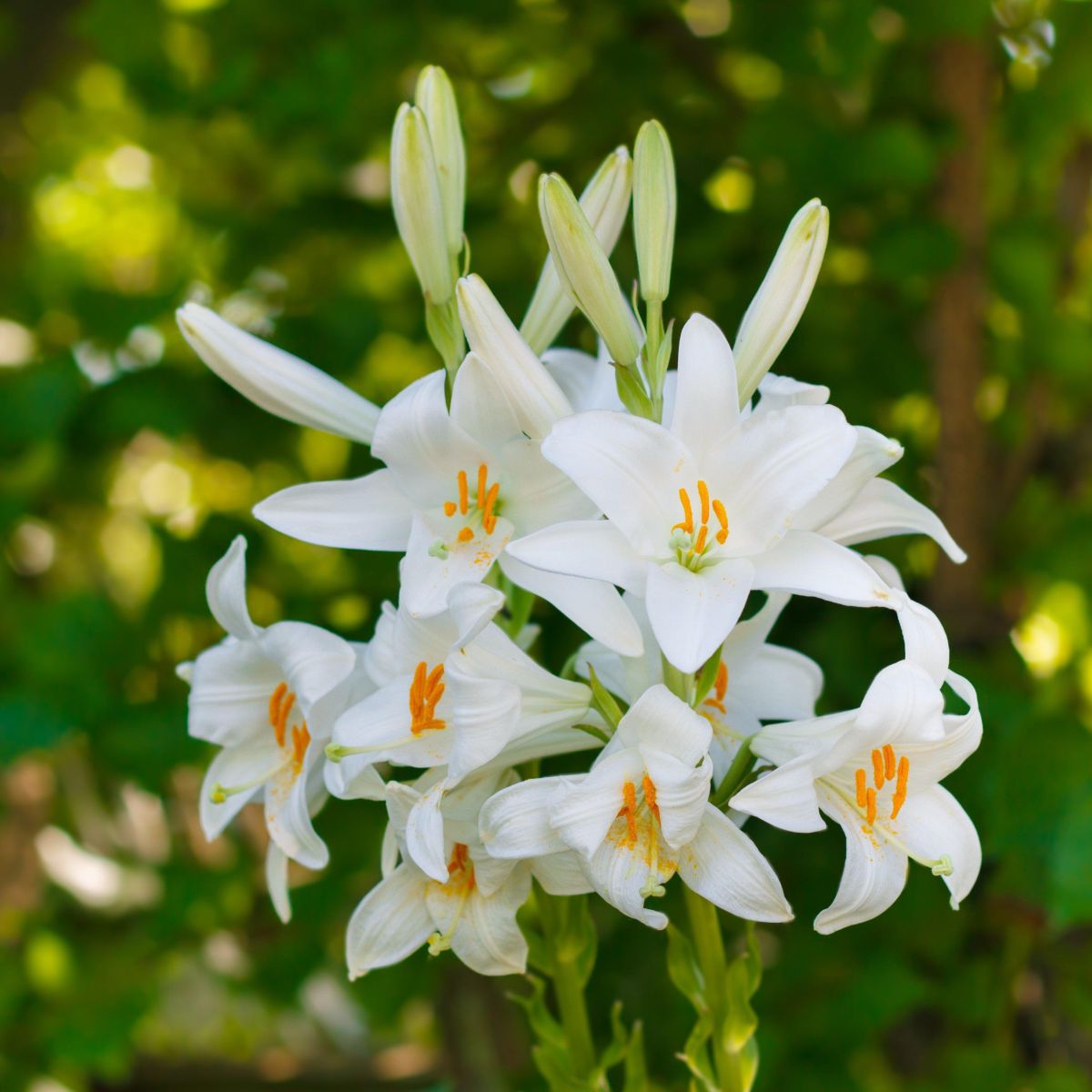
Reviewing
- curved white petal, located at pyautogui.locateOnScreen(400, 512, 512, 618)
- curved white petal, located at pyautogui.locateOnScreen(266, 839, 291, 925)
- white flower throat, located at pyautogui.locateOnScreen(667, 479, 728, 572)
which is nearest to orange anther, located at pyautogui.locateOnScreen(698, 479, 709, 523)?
white flower throat, located at pyautogui.locateOnScreen(667, 479, 728, 572)

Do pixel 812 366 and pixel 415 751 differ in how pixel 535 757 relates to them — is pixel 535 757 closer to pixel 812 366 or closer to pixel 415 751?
pixel 415 751

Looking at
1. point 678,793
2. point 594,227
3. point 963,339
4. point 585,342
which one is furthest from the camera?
point 963,339

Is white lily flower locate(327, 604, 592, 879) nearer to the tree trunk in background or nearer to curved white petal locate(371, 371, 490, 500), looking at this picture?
curved white petal locate(371, 371, 490, 500)

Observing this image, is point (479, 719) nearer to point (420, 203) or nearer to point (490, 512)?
point (490, 512)

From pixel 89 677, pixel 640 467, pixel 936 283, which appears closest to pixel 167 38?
pixel 89 677

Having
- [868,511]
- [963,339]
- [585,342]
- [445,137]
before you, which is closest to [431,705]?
[868,511]

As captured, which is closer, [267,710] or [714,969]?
[714,969]
